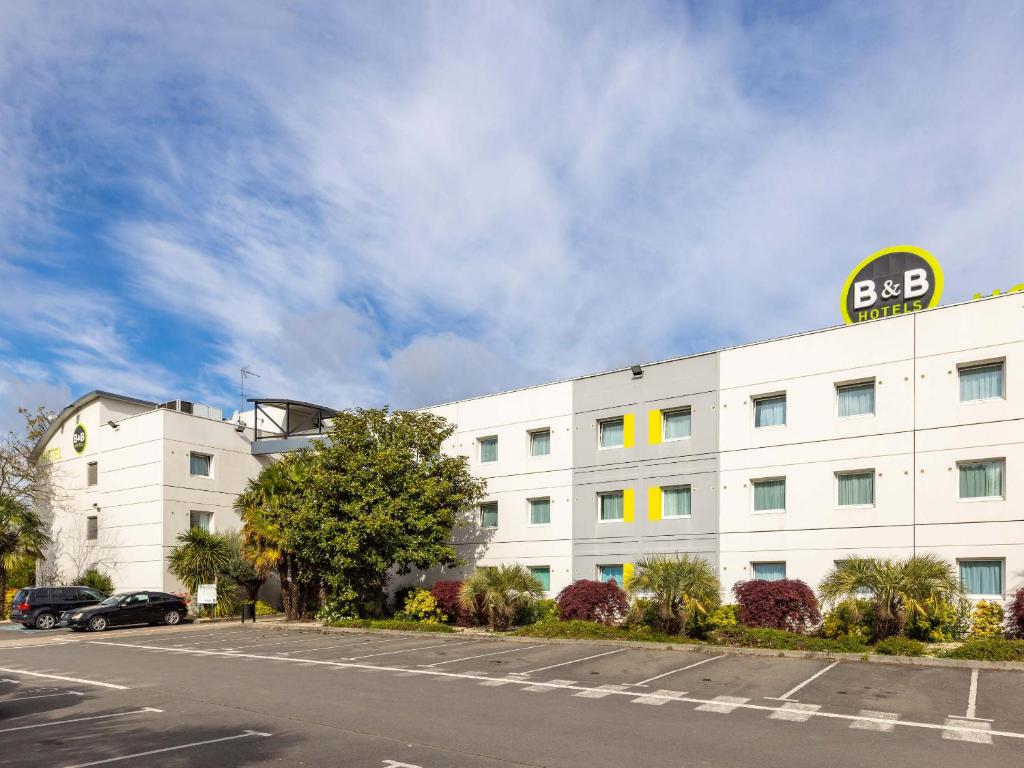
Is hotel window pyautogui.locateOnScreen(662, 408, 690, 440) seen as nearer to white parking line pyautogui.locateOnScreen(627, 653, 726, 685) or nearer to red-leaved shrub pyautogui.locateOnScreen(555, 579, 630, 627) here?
red-leaved shrub pyautogui.locateOnScreen(555, 579, 630, 627)

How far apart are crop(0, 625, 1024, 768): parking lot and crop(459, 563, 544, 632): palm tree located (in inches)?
170

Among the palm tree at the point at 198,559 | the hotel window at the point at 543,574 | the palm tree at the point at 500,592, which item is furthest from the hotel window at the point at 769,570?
the palm tree at the point at 198,559

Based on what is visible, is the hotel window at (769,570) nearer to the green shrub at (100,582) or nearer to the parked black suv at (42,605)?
the parked black suv at (42,605)

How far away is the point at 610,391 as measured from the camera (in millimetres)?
30703

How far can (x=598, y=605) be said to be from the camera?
87.4ft

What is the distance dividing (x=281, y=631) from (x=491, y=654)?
38.2 ft

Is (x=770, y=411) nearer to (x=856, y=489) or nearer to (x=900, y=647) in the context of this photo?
(x=856, y=489)

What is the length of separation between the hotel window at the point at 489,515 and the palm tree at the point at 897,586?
14293 millimetres

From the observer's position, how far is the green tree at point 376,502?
98.4ft

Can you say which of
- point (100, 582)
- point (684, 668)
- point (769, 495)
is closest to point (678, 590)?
point (684, 668)

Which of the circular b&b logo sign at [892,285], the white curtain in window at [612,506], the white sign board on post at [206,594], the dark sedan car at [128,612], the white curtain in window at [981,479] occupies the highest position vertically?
the circular b&b logo sign at [892,285]

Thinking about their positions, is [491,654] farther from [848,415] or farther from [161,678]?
[848,415]

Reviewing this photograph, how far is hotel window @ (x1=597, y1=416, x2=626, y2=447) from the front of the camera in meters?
30.6

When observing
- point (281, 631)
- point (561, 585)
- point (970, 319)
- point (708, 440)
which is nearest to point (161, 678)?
point (281, 631)
